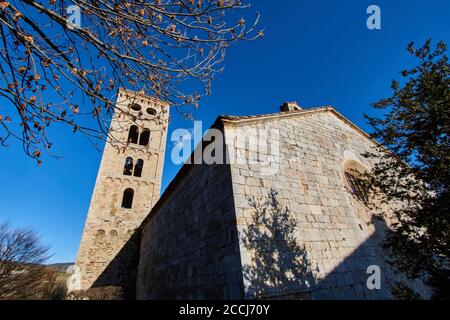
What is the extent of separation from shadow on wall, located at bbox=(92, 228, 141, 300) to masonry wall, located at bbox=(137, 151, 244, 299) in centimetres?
371

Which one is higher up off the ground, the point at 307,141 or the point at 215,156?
the point at 307,141

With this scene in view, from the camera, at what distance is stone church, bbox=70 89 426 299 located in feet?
12.4

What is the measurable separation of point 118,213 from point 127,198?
2005 millimetres

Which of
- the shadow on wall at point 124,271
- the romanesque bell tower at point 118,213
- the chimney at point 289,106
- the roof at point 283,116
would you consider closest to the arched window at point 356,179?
the roof at point 283,116

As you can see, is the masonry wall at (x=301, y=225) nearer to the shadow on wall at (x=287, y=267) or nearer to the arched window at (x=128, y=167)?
the shadow on wall at (x=287, y=267)

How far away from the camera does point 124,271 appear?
12.6m

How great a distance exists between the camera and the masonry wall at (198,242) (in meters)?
3.98

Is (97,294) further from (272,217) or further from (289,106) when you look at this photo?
(289,106)

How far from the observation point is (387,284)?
4852 mm

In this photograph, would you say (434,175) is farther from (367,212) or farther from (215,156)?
(215,156)

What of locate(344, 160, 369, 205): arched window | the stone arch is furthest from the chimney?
the stone arch

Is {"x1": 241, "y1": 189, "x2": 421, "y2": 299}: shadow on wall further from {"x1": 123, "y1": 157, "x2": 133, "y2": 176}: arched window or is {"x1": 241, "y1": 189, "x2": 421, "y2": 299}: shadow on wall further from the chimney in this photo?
{"x1": 123, "y1": 157, "x2": 133, "y2": 176}: arched window
